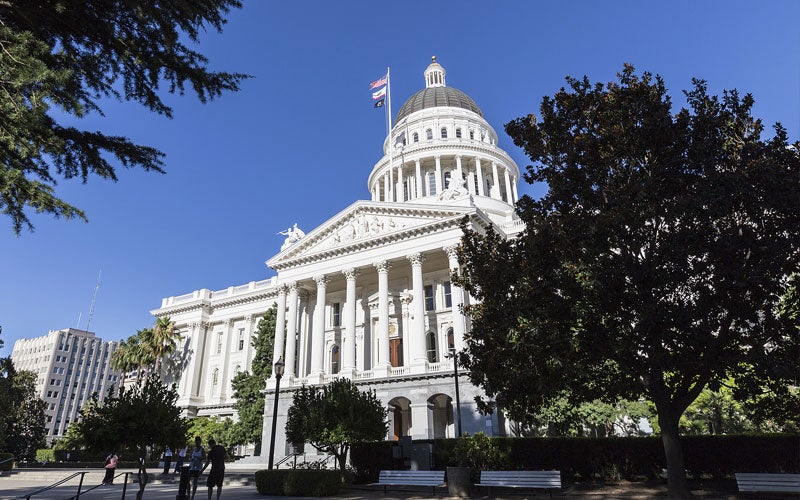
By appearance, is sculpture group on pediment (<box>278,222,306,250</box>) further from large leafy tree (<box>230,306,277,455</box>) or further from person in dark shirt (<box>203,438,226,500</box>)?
person in dark shirt (<box>203,438,226,500</box>)

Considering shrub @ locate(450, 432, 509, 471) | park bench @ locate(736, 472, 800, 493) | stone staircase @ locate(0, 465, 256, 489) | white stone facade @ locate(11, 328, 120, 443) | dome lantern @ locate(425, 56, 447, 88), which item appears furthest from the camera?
white stone facade @ locate(11, 328, 120, 443)

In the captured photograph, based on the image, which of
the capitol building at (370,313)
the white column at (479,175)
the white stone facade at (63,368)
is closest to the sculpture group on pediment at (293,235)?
the capitol building at (370,313)

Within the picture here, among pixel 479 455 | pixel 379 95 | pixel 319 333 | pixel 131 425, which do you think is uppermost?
pixel 379 95

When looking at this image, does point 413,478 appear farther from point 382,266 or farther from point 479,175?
point 479,175

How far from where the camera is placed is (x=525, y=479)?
16.8 metres

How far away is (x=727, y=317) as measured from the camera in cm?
1306

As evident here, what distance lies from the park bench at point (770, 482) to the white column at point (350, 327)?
27.3 metres

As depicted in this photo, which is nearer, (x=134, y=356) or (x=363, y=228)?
(x=363, y=228)

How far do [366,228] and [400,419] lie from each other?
1549 centimetres

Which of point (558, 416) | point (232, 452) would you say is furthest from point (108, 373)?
point (558, 416)

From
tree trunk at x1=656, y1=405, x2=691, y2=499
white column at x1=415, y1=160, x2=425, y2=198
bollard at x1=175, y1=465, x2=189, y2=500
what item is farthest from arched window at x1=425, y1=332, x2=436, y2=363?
bollard at x1=175, y1=465, x2=189, y2=500

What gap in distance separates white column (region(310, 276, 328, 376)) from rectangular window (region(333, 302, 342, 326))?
3.14 m

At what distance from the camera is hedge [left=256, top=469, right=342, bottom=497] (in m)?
18.0

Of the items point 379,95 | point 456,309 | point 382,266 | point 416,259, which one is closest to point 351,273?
point 382,266
